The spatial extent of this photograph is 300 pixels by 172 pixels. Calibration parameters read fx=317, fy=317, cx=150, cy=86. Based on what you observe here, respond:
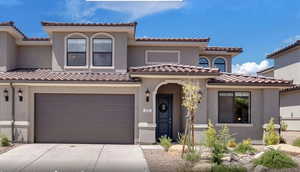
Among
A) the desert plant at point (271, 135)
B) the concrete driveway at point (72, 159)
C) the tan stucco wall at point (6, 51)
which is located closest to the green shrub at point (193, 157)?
the concrete driveway at point (72, 159)

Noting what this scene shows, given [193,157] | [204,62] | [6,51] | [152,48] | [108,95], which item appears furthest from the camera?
[204,62]

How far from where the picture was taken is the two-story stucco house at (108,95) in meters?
15.5

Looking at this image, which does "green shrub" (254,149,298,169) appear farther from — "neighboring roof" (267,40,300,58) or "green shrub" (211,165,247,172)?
"neighboring roof" (267,40,300,58)

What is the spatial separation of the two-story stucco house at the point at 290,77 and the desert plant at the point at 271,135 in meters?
11.0

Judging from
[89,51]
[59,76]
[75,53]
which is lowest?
[59,76]

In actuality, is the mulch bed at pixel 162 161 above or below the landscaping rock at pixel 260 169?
below

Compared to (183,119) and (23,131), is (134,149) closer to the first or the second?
(183,119)

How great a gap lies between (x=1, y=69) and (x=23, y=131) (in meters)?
4.25

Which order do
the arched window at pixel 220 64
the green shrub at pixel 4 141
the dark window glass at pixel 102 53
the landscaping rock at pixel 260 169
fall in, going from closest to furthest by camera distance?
the landscaping rock at pixel 260 169
the green shrub at pixel 4 141
the dark window glass at pixel 102 53
the arched window at pixel 220 64

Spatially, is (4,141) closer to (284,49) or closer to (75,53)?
(75,53)

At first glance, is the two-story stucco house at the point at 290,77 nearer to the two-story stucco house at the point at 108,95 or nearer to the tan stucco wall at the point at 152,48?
the tan stucco wall at the point at 152,48

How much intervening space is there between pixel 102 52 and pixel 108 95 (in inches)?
125

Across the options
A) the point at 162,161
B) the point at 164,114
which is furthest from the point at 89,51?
the point at 162,161

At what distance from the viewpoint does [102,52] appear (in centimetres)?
1812
